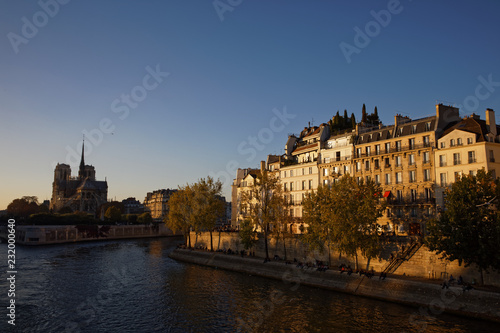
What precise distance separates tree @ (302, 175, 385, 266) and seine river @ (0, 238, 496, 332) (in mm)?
7041

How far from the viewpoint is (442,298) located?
36.8m

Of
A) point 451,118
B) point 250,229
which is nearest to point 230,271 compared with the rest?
point 250,229

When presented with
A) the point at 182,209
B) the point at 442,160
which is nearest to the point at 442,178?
the point at 442,160

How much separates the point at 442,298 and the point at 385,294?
→ 6.15 metres

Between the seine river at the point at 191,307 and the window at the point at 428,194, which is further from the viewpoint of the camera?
the window at the point at 428,194

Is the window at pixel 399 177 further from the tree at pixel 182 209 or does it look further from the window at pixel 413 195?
the tree at pixel 182 209

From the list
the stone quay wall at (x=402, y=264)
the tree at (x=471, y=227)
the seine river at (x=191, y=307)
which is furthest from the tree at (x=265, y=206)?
the tree at (x=471, y=227)

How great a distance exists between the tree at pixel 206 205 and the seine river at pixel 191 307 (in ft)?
59.4

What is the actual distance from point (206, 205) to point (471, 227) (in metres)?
→ 52.0

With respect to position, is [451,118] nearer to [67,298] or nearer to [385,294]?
[385,294]

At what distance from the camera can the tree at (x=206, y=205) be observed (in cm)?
7800

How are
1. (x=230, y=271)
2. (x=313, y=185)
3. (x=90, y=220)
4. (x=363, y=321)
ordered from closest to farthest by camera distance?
(x=363, y=321), (x=230, y=271), (x=313, y=185), (x=90, y=220)

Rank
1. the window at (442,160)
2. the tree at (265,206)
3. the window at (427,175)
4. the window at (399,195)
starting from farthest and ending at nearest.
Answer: the tree at (265,206) → the window at (399,195) → the window at (427,175) → the window at (442,160)

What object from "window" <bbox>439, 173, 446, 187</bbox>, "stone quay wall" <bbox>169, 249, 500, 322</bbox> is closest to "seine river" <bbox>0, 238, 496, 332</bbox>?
"stone quay wall" <bbox>169, 249, 500, 322</bbox>
